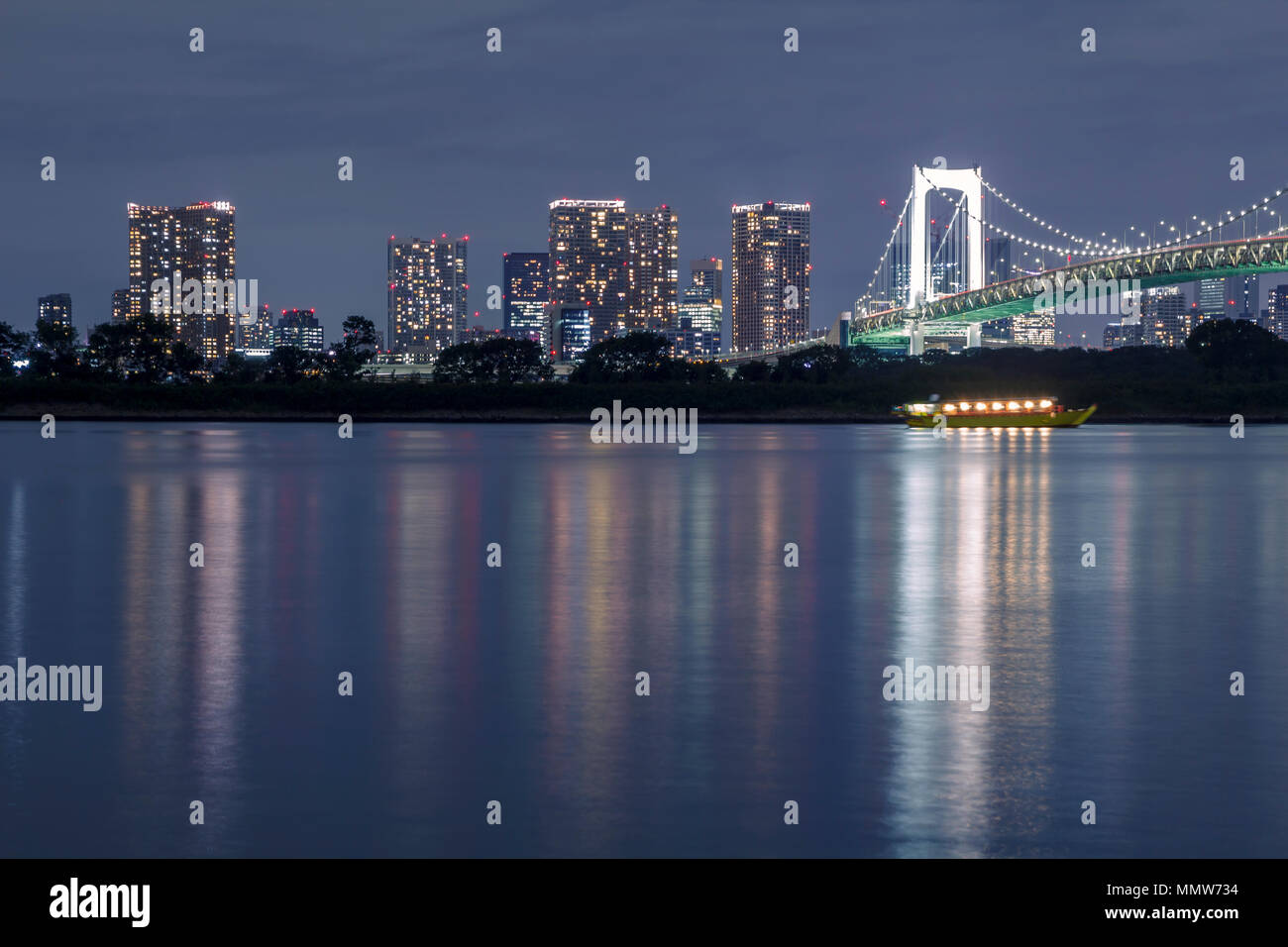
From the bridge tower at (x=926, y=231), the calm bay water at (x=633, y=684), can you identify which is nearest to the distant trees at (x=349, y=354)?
the bridge tower at (x=926, y=231)

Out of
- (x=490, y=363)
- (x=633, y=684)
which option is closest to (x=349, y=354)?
(x=490, y=363)

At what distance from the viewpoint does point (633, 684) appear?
41.0 feet

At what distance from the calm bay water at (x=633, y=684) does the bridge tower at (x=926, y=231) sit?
379 ft

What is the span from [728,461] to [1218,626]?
41.3 m

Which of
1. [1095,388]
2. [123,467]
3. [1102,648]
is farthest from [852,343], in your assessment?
[1102,648]

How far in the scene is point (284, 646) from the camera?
47.5 ft

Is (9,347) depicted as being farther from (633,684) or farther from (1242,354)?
(633,684)

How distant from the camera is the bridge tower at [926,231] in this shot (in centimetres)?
14550

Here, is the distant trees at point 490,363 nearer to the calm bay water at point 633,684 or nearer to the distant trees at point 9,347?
the distant trees at point 9,347

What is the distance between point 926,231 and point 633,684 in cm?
14796
